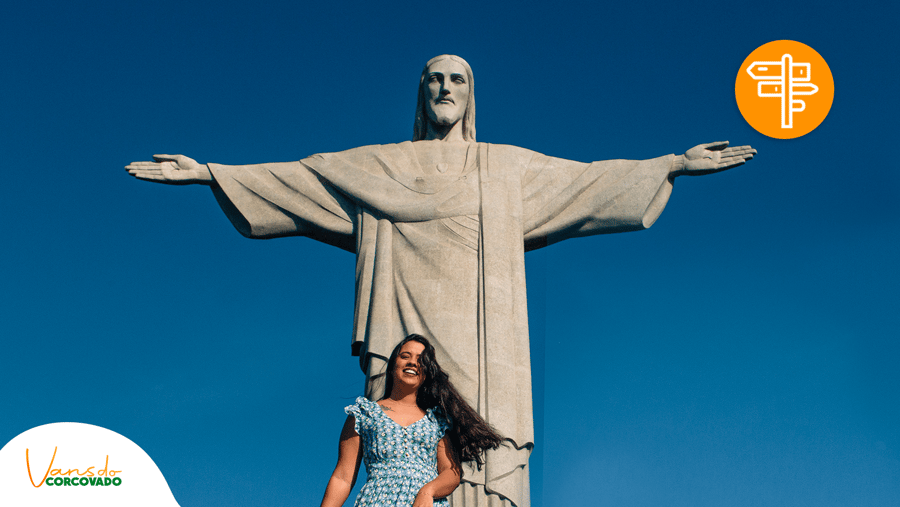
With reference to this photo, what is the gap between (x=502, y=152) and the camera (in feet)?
35.1

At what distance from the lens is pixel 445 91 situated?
1089cm

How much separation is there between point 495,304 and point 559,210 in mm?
1451

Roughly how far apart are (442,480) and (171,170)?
5.34 meters

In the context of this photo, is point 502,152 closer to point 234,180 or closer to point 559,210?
point 559,210

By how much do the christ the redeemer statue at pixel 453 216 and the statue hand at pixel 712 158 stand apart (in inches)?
0.5

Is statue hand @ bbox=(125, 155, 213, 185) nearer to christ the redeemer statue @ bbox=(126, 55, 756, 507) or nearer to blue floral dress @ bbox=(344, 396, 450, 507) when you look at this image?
christ the redeemer statue @ bbox=(126, 55, 756, 507)

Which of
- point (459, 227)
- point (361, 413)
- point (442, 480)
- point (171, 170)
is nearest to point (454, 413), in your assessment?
point (442, 480)

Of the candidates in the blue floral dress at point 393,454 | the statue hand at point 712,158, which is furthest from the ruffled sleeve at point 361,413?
the statue hand at point 712,158

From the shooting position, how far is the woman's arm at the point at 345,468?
675 cm

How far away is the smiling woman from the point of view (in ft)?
21.9

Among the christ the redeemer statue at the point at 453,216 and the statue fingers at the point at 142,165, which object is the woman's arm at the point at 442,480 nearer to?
the christ the redeemer statue at the point at 453,216

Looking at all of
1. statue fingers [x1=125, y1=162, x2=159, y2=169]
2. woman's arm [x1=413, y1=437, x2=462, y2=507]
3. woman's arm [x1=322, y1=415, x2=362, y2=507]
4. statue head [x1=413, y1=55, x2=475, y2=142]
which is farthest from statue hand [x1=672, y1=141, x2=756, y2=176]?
statue fingers [x1=125, y1=162, x2=159, y2=169]

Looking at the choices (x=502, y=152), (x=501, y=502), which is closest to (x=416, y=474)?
(x=501, y=502)

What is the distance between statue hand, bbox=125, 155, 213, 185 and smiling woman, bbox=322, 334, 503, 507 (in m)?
4.42
